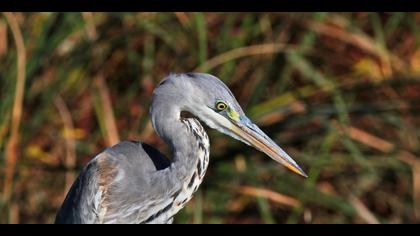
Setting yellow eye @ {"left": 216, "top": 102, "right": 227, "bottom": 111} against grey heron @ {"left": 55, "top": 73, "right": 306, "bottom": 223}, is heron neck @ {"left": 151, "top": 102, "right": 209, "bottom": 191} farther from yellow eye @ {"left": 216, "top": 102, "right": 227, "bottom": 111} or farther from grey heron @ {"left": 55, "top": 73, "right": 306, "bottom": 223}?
yellow eye @ {"left": 216, "top": 102, "right": 227, "bottom": 111}

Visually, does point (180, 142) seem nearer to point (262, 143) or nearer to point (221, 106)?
point (221, 106)

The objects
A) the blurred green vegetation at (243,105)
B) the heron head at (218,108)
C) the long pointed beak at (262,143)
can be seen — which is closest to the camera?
the heron head at (218,108)

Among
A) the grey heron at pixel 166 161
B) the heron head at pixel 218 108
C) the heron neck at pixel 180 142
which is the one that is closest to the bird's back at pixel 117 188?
the grey heron at pixel 166 161

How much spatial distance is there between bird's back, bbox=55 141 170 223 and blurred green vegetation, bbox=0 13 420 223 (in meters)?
1.29

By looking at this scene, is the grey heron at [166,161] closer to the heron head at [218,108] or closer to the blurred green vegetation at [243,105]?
the heron head at [218,108]

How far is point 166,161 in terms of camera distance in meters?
4.09

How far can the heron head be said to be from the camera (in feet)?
12.4

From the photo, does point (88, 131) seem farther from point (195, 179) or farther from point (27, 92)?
point (195, 179)

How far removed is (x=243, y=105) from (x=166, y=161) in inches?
74.2

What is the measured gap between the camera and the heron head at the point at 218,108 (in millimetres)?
3773

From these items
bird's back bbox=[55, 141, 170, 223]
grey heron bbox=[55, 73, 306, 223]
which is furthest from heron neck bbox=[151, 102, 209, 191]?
bird's back bbox=[55, 141, 170, 223]

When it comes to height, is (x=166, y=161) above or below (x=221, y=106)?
below

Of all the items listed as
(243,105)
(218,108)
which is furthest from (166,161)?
(243,105)
